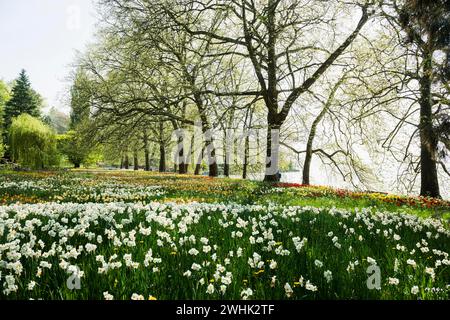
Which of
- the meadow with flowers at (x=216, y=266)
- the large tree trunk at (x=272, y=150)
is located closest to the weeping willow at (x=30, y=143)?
the large tree trunk at (x=272, y=150)

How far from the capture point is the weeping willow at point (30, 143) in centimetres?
3228

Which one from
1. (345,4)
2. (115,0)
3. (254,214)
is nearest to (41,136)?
(115,0)

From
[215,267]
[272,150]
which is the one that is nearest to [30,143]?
[272,150]

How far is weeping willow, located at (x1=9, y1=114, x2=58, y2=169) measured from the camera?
1271 inches

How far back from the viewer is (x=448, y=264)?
12.3 feet

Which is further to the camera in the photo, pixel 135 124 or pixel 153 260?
pixel 135 124

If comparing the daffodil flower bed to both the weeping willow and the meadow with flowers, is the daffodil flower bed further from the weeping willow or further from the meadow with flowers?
the weeping willow

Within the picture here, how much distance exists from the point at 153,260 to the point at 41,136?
3367 centimetres

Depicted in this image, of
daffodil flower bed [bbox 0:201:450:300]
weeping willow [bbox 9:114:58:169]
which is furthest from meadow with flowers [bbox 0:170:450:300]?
weeping willow [bbox 9:114:58:169]

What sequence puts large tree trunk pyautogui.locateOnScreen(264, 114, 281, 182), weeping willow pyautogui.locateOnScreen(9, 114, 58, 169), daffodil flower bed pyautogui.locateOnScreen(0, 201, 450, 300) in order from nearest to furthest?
daffodil flower bed pyautogui.locateOnScreen(0, 201, 450, 300) → large tree trunk pyautogui.locateOnScreen(264, 114, 281, 182) → weeping willow pyautogui.locateOnScreen(9, 114, 58, 169)

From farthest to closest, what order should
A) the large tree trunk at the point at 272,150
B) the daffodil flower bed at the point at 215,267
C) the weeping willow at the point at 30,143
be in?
1. the weeping willow at the point at 30,143
2. the large tree trunk at the point at 272,150
3. the daffodil flower bed at the point at 215,267

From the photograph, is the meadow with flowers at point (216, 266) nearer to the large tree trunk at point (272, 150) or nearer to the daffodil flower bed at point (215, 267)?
the daffodil flower bed at point (215, 267)

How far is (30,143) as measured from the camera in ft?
107
